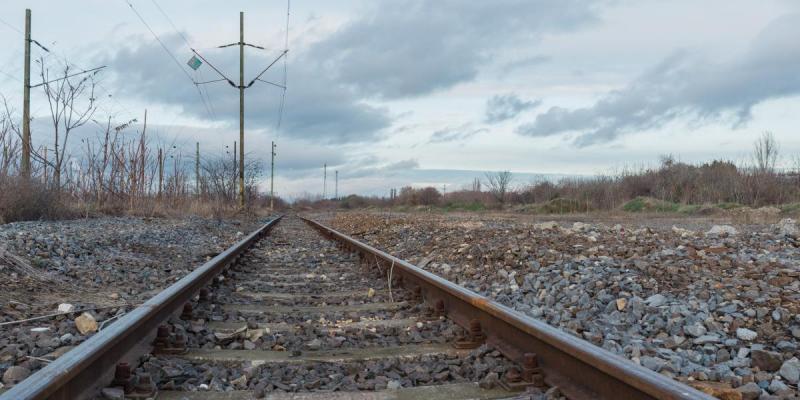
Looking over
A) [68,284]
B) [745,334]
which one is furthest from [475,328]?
[68,284]

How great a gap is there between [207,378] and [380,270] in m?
3.89

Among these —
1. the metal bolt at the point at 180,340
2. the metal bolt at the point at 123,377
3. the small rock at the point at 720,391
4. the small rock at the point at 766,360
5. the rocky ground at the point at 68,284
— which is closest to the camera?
the small rock at the point at 720,391

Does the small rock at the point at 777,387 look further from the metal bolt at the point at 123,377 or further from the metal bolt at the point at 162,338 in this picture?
the metal bolt at the point at 162,338

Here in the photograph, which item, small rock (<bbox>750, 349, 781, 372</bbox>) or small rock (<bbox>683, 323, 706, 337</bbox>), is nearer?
small rock (<bbox>750, 349, 781, 372</bbox>)

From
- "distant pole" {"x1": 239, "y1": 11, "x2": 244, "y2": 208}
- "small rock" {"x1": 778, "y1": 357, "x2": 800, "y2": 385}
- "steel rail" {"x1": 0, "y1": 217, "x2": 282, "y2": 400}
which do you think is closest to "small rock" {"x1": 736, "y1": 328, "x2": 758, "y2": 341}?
"small rock" {"x1": 778, "y1": 357, "x2": 800, "y2": 385}

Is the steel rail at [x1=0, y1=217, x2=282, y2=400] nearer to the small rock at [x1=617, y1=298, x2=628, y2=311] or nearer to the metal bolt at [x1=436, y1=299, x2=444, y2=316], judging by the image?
the metal bolt at [x1=436, y1=299, x2=444, y2=316]

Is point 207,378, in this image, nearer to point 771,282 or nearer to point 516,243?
point 771,282

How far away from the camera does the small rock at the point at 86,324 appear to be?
3706mm

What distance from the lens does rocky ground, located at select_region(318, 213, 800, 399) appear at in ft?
10.3

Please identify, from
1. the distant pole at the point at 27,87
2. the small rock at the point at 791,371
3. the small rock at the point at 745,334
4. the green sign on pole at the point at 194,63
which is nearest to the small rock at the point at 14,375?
Answer: the small rock at the point at 791,371

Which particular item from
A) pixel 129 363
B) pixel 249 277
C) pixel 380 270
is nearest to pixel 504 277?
pixel 380 270

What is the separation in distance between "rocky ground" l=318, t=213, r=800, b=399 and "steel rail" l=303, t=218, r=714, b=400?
605mm

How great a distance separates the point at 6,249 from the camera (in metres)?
6.02

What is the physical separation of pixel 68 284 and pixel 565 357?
458cm
